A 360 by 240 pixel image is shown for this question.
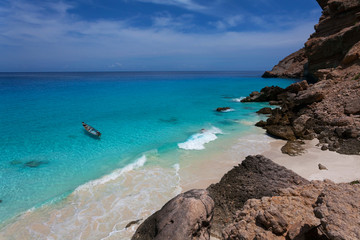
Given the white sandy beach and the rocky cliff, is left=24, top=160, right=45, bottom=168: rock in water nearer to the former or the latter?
the white sandy beach

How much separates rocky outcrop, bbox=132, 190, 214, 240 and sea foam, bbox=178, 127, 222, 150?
895 cm

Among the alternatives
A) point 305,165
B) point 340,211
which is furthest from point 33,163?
point 305,165

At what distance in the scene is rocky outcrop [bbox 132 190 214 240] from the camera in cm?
431

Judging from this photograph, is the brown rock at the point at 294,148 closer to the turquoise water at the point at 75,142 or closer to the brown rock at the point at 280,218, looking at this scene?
the turquoise water at the point at 75,142

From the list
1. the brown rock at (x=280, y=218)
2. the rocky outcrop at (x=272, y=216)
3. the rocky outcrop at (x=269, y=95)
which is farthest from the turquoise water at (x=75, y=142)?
the rocky outcrop at (x=269, y=95)

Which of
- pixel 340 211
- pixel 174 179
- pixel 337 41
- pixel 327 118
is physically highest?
pixel 337 41

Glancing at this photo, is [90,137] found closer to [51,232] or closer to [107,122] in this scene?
[107,122]

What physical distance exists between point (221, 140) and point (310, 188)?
10721 mm

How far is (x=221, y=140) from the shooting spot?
15227mm

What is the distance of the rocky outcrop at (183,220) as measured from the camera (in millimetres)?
4309

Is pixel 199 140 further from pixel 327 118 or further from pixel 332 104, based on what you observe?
pixel 332 104

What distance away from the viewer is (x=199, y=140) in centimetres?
1543

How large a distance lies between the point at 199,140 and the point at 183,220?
11.1 meters

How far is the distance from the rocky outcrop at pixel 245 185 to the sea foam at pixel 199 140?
648 centimetres
